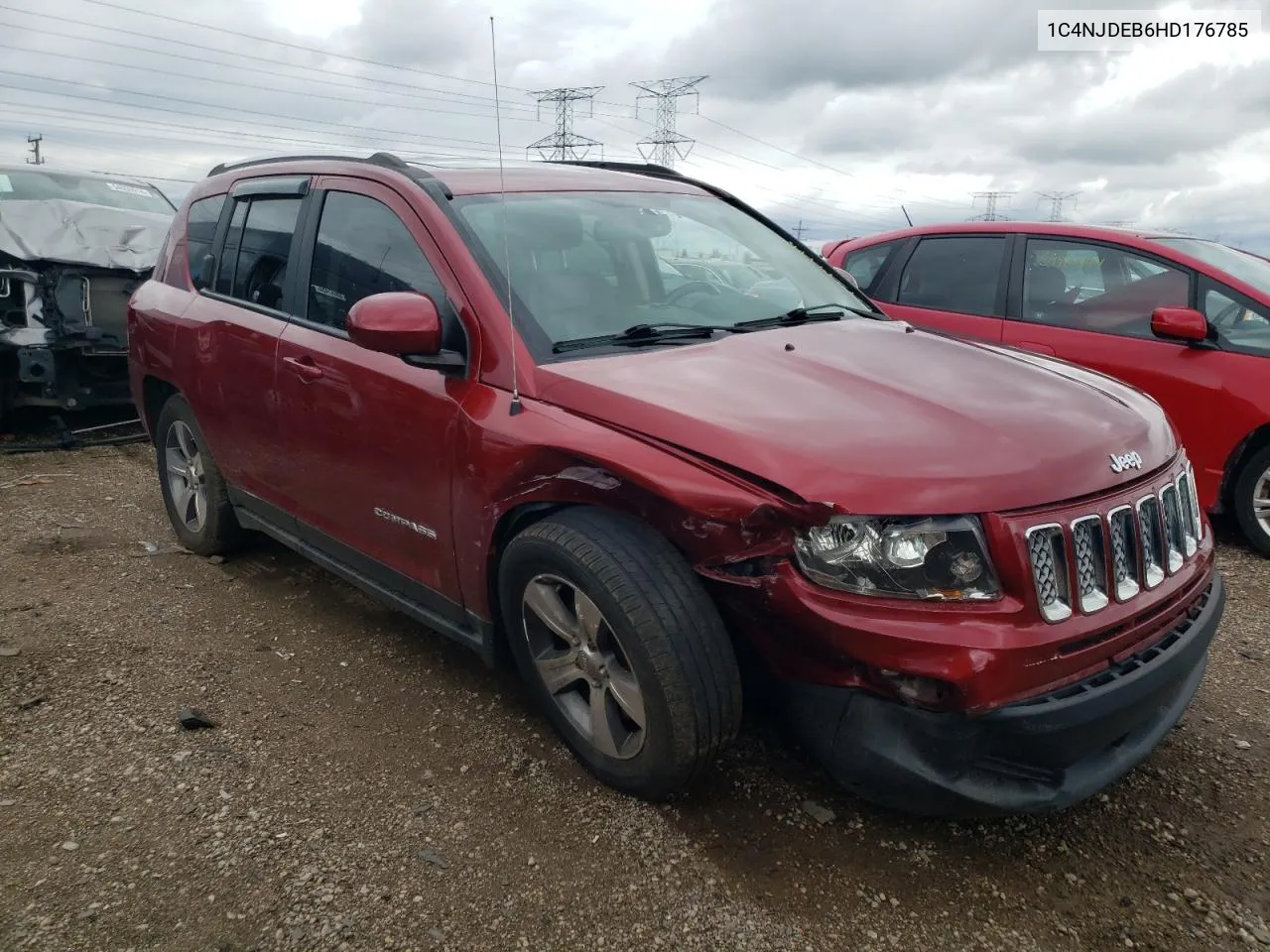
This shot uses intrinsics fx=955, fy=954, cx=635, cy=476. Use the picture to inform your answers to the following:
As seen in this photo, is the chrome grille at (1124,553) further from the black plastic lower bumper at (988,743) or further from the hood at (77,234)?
the hood at (77,234)

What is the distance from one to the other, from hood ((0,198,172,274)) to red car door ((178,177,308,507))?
315 centimetres

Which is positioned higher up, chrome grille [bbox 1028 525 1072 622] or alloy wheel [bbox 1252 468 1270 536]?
chrome grille [bbox 1028 525 1072 622]

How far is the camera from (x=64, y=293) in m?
6.59

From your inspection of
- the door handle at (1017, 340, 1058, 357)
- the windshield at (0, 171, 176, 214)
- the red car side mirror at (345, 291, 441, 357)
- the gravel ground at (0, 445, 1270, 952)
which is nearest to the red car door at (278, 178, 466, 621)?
the red car side mirror at (345, 291, 441, 357)

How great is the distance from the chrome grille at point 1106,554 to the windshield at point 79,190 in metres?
7.55

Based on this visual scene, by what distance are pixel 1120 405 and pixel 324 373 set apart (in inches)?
98.2

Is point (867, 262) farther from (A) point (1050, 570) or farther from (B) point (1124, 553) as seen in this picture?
(A) point (1050, 570)

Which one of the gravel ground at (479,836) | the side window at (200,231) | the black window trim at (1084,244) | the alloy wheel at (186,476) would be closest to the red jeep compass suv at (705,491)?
the gravel ground at (479,836)

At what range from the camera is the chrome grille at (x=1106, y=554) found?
6.99 feet

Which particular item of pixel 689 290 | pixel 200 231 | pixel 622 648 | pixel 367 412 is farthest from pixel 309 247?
pixel 622 648

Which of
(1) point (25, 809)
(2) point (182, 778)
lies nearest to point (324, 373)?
(2) point (182, 778)

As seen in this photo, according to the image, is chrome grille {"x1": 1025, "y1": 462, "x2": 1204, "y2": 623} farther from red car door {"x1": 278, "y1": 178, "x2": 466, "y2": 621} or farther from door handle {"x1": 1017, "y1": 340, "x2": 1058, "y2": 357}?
door handle {"x1": 1017, "y1": 340, "x2": 1058, "y2": 357}

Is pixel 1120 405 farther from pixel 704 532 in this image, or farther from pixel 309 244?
pixel 309 244

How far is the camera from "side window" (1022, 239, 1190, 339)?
16.7 ft
